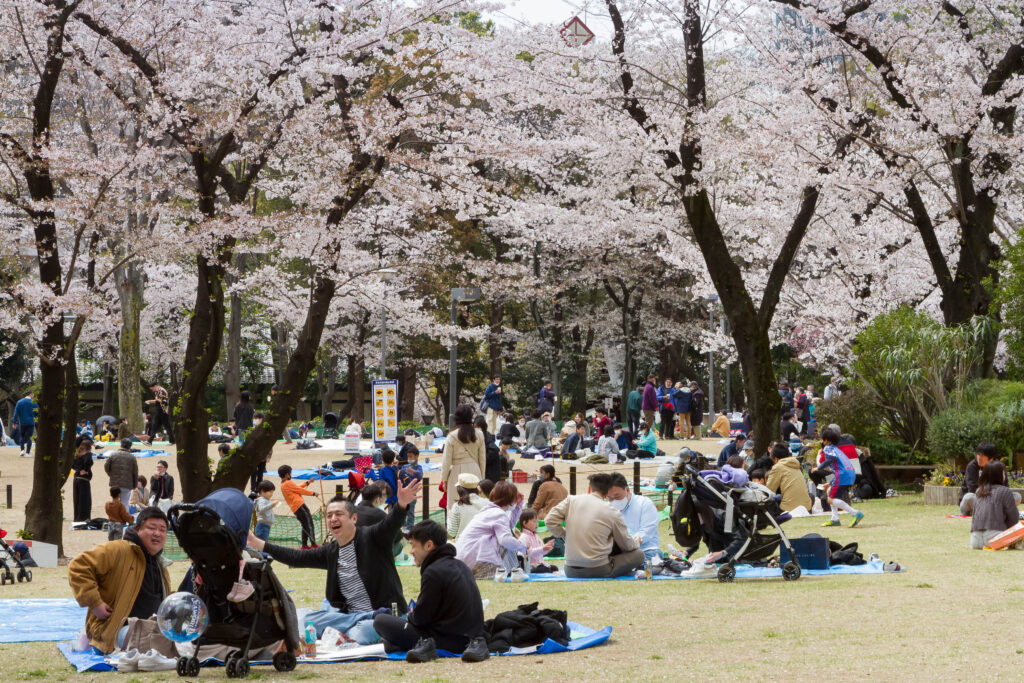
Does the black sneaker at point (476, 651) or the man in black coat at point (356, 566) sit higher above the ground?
the man in black coat at point (356, 566)

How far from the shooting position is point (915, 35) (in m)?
19.0

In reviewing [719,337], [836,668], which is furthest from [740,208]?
[836,668]

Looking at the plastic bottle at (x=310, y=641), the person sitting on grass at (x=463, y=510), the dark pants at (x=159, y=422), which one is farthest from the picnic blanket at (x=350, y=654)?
the dark pants at (x=159, y=422)

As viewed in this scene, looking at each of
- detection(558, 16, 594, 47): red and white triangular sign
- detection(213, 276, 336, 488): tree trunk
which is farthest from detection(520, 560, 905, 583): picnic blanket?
detection(558, 16, 594, 47): red and white triangular sign

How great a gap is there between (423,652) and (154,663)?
5.10 feet

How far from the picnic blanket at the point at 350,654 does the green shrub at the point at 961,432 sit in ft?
35.8

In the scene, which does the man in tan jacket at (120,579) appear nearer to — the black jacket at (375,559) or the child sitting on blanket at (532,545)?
the black jacket at (375,559)

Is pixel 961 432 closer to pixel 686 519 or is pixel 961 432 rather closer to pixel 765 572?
pixel 765 572

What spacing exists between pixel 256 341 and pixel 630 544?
131 ft

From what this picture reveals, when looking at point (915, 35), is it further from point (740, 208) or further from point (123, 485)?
point (123, 485)

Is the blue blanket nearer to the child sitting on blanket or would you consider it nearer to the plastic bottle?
the plastic bottle

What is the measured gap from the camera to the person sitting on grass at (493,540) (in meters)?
10.7

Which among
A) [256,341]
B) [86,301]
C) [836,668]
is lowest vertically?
[836,668]

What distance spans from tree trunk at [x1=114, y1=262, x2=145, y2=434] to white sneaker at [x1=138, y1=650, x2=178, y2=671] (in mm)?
25878
